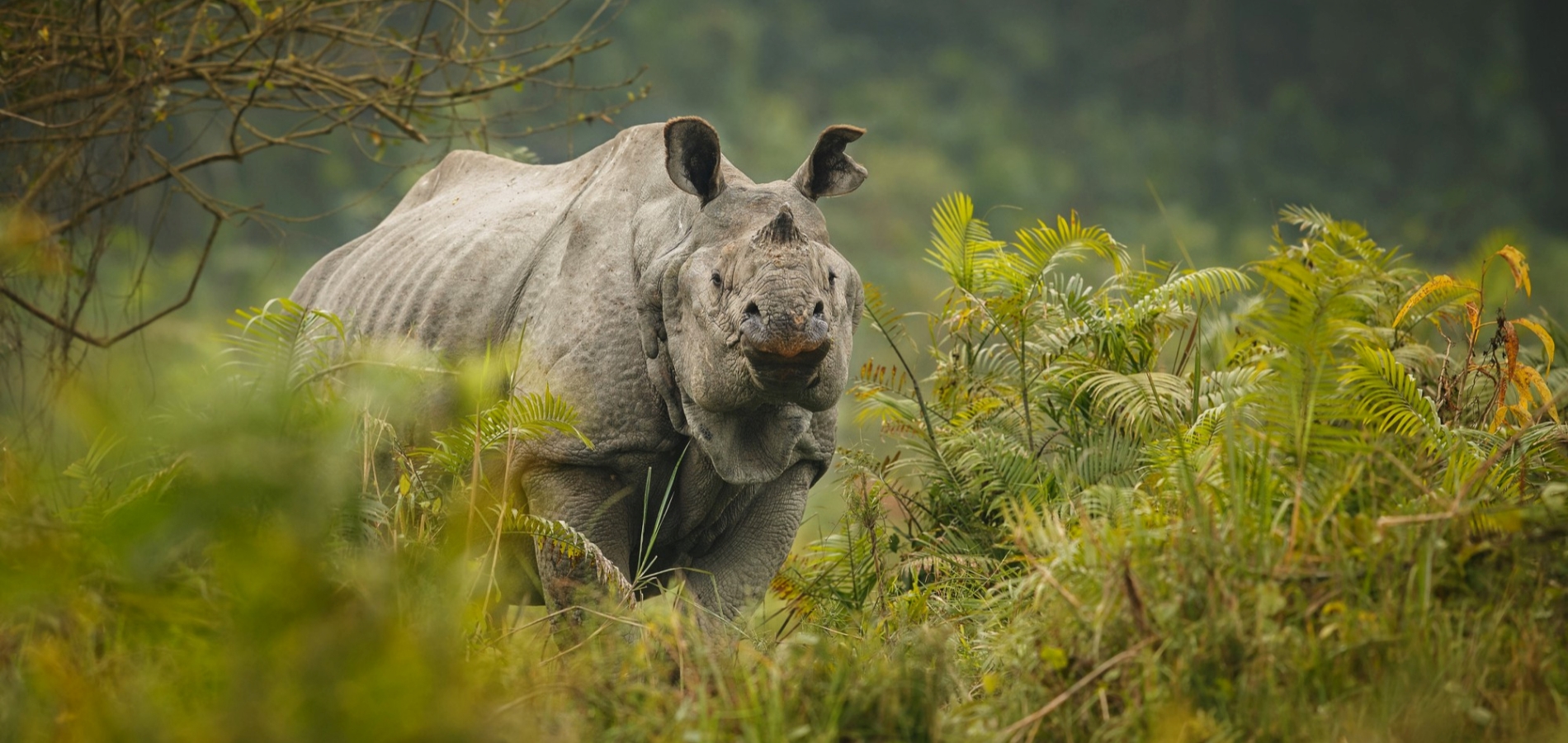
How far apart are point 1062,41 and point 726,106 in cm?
958

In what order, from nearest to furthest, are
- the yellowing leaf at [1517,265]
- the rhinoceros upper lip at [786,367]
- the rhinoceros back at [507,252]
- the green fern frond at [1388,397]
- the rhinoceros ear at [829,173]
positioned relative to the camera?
1. the rhinoceros upper lip at [786,367]
2. the green fern frond at [1388,397]
3. the rhinoceros ear at [829,173]
4. the rhinoceros back at [507,252]
5. the yellowing leaf at [1517,265]

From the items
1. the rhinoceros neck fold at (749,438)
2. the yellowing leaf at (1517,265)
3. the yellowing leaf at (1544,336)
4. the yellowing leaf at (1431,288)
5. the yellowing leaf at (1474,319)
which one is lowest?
the rhinoceros neck fold at (749,438)

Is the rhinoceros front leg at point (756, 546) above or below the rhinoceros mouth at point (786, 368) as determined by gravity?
below

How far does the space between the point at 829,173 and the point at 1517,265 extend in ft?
8.54

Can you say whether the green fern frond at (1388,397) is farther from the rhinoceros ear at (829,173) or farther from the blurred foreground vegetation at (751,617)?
the rhinoceros ear at (829,173)

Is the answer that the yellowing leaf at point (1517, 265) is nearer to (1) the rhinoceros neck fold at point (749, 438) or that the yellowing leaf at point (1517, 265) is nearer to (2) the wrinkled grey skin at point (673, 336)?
(2) the wrinkled grey skin at point (673, 336)

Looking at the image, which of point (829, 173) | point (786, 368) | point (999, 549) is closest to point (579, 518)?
point (786, 368)

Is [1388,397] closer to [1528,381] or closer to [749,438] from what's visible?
[1528,381]

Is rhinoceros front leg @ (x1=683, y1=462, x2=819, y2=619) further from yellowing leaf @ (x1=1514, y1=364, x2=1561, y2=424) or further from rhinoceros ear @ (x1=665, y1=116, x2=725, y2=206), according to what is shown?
yellowing leaf @ (x1=1514, y1=364, x2=1561, y2=424)

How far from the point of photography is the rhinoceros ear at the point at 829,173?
5316mm

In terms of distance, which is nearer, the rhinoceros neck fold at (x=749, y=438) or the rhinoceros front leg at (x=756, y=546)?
the rhinoceros neck fold at (x=749, y=438)

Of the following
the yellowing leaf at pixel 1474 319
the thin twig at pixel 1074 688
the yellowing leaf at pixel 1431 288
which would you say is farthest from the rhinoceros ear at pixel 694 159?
the yellowing leaf at pixel 1474 319

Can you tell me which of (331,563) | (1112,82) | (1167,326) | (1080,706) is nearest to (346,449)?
(331,563)

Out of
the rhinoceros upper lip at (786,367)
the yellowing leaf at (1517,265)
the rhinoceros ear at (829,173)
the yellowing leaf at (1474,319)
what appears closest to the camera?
the rhinoceros upper lip at (786,367)
